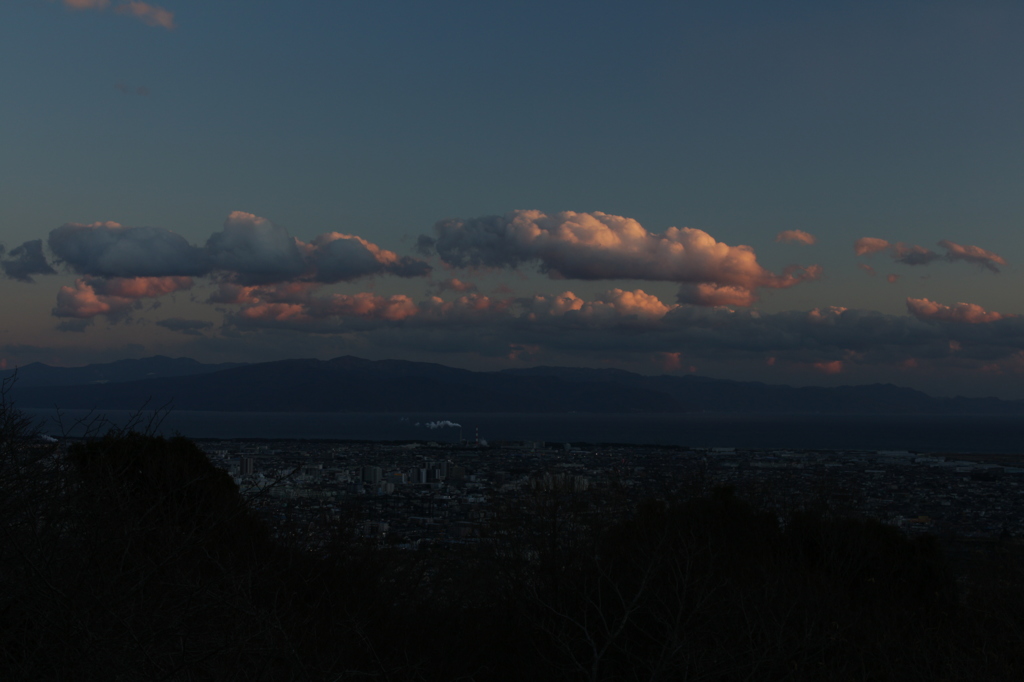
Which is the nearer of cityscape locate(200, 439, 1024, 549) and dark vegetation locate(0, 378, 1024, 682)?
dark vegetation locate(0, 378, 1024, 682)

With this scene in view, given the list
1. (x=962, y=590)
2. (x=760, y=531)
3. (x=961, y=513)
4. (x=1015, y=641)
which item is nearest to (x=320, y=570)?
(x=760, y=531)

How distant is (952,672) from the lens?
30.0 ft

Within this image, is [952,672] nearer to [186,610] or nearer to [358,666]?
[358,666]

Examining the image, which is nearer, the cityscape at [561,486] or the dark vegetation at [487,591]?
the dark vegetation at [487,591]

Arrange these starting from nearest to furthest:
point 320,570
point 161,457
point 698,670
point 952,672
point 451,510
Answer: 1. point 698,670
2. point 952,672
3. point 320,570
4. point 161,457
5. point 451,510

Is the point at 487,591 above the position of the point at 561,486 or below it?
below

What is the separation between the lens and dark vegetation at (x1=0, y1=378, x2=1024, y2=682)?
604 centimetres

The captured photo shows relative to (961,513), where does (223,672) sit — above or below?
above

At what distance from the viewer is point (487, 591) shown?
1432 centimetres

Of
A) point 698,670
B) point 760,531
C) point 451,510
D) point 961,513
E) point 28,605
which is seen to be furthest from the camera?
point 961,513

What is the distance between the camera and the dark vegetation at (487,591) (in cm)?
604

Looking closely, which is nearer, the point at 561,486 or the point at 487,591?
the point at 487,591

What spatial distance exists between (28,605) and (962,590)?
16.7 m

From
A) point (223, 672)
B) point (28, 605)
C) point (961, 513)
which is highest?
point (28, 605)
